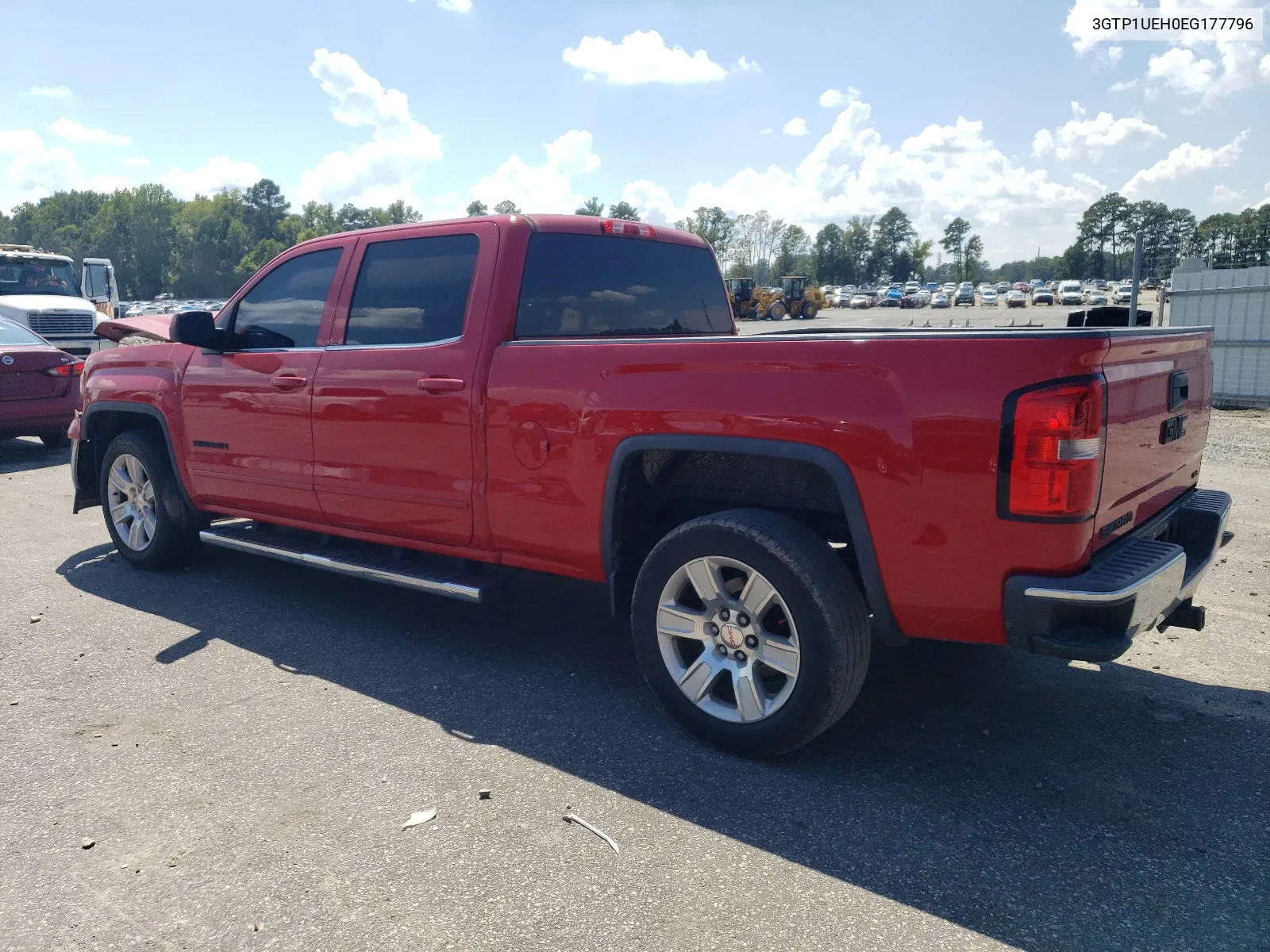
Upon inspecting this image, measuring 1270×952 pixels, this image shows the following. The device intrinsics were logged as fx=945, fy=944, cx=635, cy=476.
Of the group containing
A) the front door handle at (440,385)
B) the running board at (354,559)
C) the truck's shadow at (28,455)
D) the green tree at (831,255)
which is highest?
the green tree at (831,255)

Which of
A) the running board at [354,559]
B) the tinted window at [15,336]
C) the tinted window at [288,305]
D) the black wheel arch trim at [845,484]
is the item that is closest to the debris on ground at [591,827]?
the black wheel arch trim at [845,484]

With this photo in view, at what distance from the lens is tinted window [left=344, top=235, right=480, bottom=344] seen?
4332 millimetres

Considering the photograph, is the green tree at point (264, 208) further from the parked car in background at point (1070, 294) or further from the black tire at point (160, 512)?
the black tire at point (160, 512)

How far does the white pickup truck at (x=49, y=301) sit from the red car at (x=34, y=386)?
1.53 meters

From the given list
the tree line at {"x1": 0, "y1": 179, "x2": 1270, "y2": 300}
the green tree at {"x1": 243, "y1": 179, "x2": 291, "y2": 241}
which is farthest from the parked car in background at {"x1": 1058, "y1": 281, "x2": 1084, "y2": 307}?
the green tree at {"x1": 243, "y1": 179, "x2": 291, "y2": 241}

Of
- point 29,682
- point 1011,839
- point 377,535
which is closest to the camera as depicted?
point 1011,839

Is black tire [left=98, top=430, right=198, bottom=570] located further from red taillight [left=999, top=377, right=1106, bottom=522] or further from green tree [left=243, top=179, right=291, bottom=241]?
green tree [left=243, top=179, right=291, bottom=241]

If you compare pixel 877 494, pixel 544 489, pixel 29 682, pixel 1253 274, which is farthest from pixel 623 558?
pixel 1253 274

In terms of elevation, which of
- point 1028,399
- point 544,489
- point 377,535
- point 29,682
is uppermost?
point 1028,399

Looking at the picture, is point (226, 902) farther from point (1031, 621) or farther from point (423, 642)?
point (1031, 621)

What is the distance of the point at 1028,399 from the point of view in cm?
274

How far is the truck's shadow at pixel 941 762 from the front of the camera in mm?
2613

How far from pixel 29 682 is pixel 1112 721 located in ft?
15.2

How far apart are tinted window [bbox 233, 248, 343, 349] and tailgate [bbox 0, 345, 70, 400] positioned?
6.41 meters
